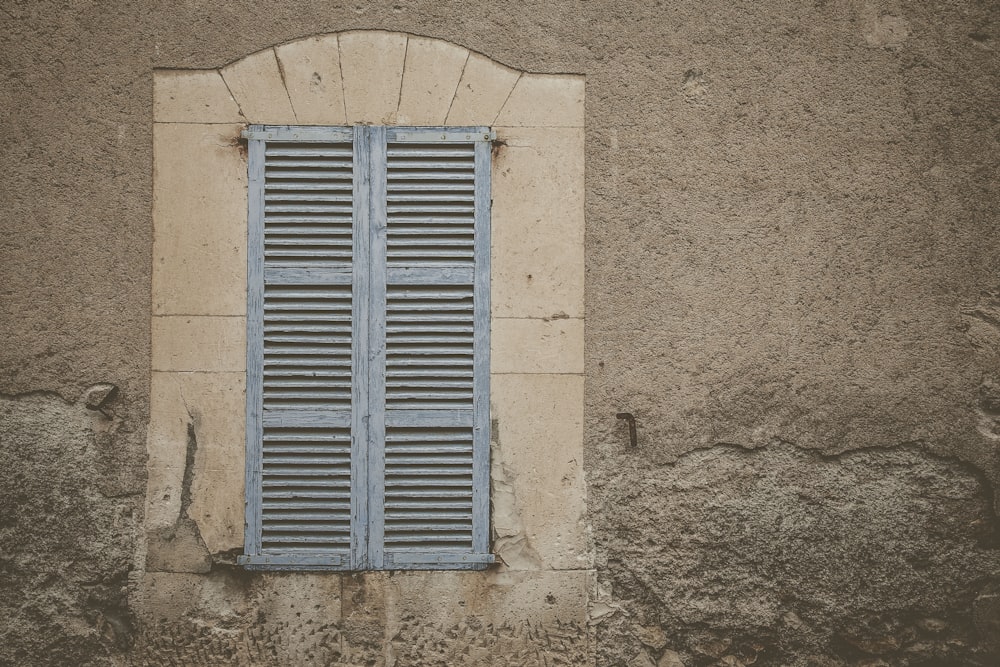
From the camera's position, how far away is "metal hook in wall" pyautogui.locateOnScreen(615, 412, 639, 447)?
2484mm

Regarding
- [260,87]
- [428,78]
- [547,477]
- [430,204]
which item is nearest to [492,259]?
[430,204]

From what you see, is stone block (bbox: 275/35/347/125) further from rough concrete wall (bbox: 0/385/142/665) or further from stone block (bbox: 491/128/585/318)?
rough concrete wall (bbox: 0/385/142/665)

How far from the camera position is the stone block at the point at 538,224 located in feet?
8.27

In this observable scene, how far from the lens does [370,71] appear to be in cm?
254

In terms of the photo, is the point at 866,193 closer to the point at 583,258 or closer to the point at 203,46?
the point at 583,258

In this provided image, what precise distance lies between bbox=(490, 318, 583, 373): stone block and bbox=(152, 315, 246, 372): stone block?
100 cm

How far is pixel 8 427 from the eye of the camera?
2.46 metres

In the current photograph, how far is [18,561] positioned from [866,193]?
11.7 feet

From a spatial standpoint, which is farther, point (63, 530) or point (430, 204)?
point (430, 204)

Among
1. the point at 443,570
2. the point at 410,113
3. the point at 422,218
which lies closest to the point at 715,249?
the point at 422,218

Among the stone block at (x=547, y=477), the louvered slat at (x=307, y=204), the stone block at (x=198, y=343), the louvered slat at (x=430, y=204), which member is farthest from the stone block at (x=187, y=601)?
the louvered slat at (x=430, y=204)

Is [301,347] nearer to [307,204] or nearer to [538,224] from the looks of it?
[307,204]

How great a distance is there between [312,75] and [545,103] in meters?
0.92

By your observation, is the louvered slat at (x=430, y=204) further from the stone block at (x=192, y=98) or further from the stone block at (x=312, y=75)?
the stone block at (x=192, y=98)
